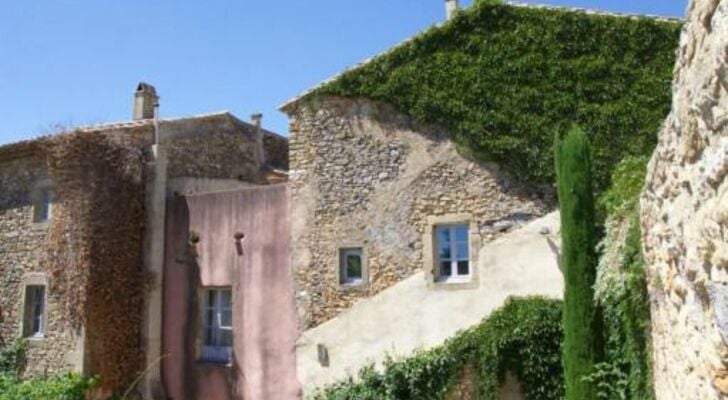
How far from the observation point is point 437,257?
12469 millimetres

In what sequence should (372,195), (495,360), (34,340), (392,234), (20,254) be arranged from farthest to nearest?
(20,254), (34,340), (372,195), (392,234), (495,360)

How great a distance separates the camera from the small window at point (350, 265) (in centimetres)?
1323

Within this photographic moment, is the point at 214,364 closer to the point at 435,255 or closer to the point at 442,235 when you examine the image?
the point at 435,255

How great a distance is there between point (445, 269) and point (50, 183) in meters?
10.3

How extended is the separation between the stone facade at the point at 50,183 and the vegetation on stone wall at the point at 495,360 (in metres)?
7.74

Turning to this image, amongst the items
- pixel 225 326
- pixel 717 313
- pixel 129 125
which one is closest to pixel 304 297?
pixel 225 326

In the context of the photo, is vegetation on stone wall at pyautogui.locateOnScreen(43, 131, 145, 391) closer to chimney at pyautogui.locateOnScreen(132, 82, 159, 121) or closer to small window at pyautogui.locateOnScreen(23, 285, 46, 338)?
small window at pyautogui.locateOnScreen(23, 285, 46, 338)

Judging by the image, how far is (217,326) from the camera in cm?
1488

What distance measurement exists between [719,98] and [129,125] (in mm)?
14915

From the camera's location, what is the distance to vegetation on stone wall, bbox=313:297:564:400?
Result: 11.0 m

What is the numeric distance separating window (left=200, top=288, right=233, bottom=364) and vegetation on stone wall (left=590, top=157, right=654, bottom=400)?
27.0 feet

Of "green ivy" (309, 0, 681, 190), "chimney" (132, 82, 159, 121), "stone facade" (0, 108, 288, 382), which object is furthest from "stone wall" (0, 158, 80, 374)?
"green ivy" (309, 0, 681, 190)

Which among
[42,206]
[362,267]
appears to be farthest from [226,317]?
[42,206]

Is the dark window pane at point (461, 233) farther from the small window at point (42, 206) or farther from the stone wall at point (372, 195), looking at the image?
the small window at point (42, 206)
